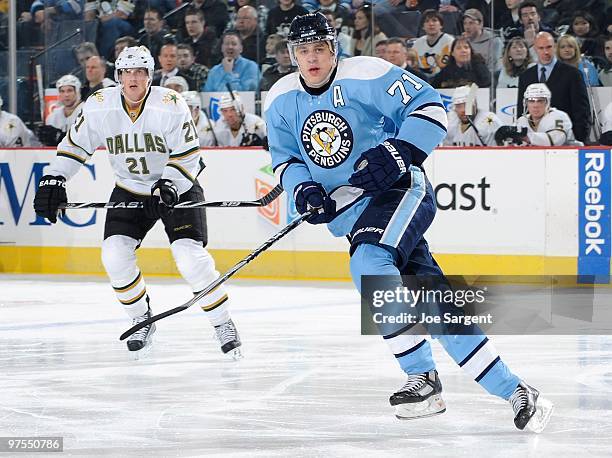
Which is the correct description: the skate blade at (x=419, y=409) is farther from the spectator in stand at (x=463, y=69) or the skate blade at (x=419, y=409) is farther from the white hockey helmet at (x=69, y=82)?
Result: the white hockey helmet at (x=69, y=82)

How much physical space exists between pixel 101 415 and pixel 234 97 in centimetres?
472

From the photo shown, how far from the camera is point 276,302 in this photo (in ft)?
22.2

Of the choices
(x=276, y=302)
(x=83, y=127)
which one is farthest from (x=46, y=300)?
(x=83, y=127)

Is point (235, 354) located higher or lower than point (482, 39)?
lower

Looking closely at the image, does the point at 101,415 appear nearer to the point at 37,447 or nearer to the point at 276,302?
the point at 37,447

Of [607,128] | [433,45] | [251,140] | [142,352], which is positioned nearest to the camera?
[142,352]

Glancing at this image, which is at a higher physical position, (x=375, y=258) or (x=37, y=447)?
(x=375, y=258)

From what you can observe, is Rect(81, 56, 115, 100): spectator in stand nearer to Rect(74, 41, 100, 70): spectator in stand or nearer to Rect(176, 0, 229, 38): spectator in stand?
Rect(74, 41, 100, 70): spectator in stand

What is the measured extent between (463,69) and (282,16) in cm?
132

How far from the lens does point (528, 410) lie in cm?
339

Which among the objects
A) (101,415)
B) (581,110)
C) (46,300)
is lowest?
(46,300)

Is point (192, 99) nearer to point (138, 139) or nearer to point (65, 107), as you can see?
point (65, 107)

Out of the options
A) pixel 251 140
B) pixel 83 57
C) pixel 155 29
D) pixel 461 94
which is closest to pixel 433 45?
pixel 461 94

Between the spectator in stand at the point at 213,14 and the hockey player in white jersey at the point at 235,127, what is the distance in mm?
564
